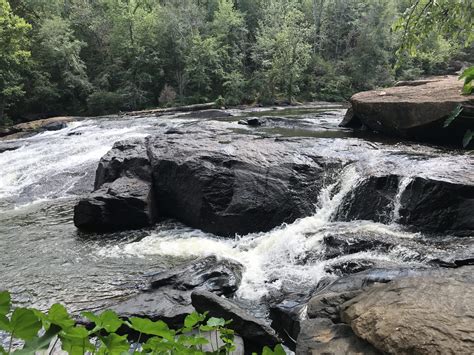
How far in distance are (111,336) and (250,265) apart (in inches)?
211

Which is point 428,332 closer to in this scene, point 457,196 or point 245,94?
point 457,196

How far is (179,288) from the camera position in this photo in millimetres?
5750

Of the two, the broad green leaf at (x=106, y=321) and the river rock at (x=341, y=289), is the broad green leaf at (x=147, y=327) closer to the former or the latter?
the broad green leaf at (x=106, y=321)

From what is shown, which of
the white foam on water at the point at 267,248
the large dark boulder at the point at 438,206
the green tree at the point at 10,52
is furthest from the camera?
the green tree at the point at 10,52

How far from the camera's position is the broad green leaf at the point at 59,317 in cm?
126

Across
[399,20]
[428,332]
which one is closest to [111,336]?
[428,332]

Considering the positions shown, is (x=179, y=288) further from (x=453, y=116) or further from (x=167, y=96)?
(x=167, y=96)

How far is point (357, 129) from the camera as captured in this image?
13148mm

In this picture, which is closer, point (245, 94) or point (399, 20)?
point (399, 20)

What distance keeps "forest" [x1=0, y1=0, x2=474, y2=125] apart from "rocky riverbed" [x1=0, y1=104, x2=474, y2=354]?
22194 mm

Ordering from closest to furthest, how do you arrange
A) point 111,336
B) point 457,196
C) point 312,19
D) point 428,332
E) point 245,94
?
point 111,336 < point 428,332 < point 457,196 < point 245,94 < point 312,19

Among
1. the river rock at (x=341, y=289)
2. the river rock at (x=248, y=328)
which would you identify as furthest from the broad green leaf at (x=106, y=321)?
the river rock at (x=248, y=328)

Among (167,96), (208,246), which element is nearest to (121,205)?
(208,246)

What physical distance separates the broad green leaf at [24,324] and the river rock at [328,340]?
2246 mm
